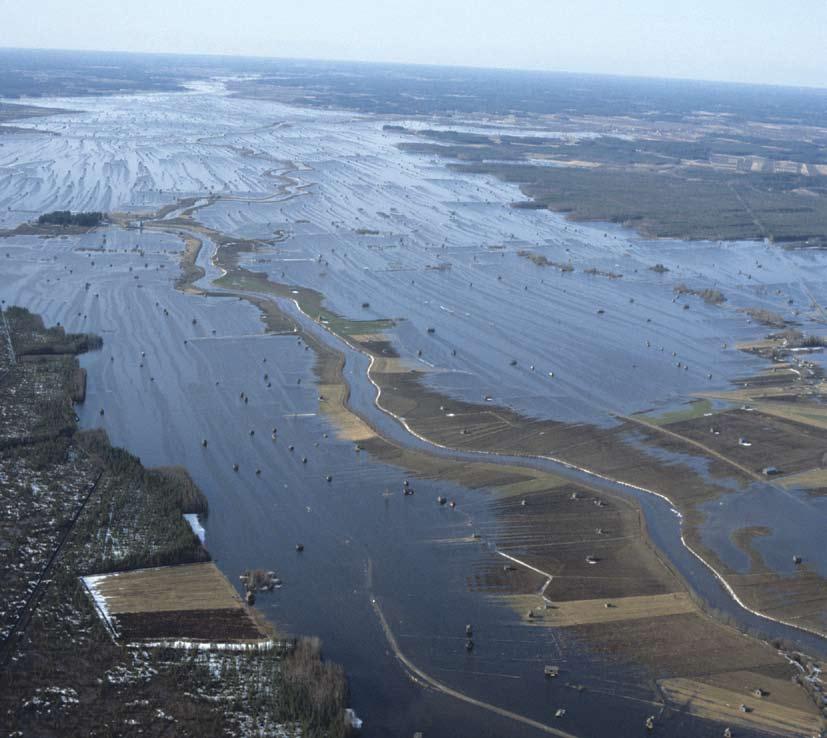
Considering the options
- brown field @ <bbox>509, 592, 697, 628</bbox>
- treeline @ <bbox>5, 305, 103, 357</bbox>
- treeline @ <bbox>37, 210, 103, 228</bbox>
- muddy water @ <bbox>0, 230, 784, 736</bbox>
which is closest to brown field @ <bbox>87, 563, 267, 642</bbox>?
muddy water @ <bbox>0, 230, 784, 736</bbox>

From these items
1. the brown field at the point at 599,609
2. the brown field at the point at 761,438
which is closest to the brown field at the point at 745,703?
the brown field at the point at 599,609

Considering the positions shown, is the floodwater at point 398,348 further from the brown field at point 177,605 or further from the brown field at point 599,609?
the brown field at point 177,605

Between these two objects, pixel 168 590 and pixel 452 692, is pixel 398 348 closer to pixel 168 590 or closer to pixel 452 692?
pixel 168 590

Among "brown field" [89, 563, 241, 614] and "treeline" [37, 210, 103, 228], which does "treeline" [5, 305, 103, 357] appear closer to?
"brown field" [89, 563, 241, 614]

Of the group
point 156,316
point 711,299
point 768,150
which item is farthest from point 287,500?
point 768,150

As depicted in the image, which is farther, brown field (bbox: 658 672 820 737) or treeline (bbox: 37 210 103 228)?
treeline (bbox: 37 210 103 228)

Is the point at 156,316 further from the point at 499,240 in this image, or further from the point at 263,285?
the point at 499,240

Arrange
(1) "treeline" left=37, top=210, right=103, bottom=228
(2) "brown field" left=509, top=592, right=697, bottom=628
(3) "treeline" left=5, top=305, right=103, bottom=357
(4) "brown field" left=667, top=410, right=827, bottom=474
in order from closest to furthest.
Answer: (2) "brown field" left=509, top=592, right=697, bottom=628
(4) "brown field" left=667, top=410, right=827, bottom=474
(3) "treeline" left=5, top=305, right=103, bottom=357
(1) "treeline" left=37, top=210, right=103, bottom=228
